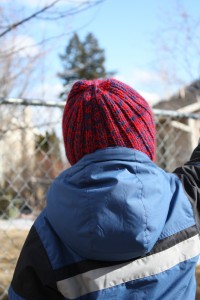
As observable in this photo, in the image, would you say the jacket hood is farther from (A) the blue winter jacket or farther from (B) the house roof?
(B) the house roof

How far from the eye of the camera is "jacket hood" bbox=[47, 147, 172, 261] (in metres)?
0.97

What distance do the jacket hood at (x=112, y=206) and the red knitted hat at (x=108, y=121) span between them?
0.05 meters

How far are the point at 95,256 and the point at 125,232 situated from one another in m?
0.11

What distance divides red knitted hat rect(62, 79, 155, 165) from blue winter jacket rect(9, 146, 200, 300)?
53 mm

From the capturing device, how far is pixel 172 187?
1146 mm

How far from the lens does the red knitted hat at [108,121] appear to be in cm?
107

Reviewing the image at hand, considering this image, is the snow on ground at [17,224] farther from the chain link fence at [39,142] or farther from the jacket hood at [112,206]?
the jacket hood at [112,206]

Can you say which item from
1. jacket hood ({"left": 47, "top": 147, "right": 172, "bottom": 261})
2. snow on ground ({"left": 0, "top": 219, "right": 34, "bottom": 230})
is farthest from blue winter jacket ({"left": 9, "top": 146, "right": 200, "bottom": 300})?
snow on ground ({"left": 0, "top": 219, "right": 34, "bottom": 230})

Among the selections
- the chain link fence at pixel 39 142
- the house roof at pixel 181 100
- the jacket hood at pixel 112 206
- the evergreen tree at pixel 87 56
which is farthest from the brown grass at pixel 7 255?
the evergreen tree at pixel 87 56

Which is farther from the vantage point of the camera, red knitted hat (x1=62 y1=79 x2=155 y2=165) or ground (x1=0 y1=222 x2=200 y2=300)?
ground (x1=0 y1=222 x2=200 y2=300)

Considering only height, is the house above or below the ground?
above

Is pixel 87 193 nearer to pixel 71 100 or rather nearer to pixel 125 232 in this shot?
pixel 125 232

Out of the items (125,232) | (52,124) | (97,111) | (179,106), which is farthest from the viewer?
(179,106)

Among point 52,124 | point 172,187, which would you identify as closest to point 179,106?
point 52,124
